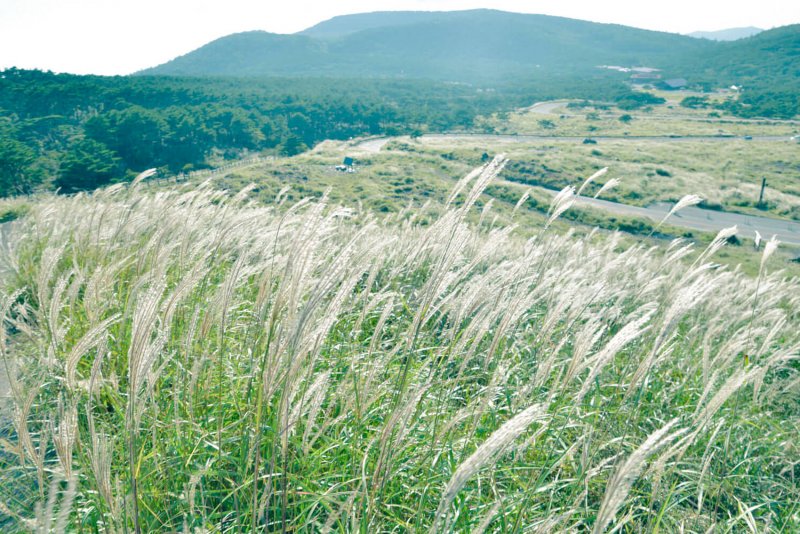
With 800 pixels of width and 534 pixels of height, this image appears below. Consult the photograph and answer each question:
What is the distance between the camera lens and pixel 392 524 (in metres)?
2.19

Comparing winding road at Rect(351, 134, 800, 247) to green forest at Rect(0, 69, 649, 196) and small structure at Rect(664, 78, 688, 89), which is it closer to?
green forest at Rect(0, 69, 649, 196)

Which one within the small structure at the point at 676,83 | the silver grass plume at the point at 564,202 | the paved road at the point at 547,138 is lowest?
the silver grass plume at the point at 564,202

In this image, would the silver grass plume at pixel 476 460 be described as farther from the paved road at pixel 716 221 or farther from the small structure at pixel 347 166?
the small structure at pixel 347 166

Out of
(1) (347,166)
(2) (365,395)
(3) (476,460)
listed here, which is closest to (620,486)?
(3) (476,460)

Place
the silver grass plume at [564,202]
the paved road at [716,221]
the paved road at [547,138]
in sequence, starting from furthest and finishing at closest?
the paved road at [547,138] → the paved road at [716,221] → the silver grass plume at [564,202]

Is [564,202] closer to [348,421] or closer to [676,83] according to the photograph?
[348,421]

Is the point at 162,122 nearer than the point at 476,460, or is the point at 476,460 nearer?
the point at 476,460

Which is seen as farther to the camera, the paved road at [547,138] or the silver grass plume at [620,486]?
the paved road at [547,138]

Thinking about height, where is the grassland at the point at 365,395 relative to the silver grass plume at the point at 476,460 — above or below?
below

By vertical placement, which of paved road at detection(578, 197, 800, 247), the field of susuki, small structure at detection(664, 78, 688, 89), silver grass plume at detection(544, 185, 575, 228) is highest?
small structure at detection(664, 78, 688, 89)

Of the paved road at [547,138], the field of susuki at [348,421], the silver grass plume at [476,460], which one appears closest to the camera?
the silver grass plume at [476,460]

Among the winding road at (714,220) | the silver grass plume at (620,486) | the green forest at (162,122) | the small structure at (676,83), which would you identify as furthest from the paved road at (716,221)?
the small structure at (676,83)

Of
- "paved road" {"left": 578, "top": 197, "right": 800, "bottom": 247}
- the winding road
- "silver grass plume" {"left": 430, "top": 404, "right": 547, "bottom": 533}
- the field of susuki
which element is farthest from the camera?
"paved road" {"left": 578, "top": 197, "right": 800, "bottom": 247}

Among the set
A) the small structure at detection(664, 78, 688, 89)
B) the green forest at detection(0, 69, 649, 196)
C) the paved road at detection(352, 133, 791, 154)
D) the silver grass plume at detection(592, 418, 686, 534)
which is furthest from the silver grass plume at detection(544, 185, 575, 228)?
the small structure at detection(664, 78, 688, 89)
